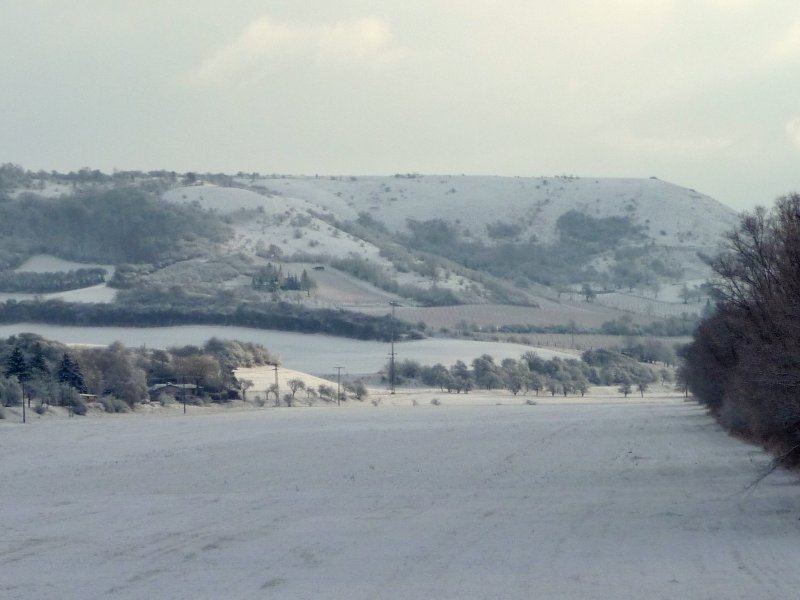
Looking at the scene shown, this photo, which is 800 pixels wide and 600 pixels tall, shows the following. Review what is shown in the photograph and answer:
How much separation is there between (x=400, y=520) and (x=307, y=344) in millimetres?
72505

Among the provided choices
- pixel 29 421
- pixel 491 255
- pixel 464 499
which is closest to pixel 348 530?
pixel 464 499

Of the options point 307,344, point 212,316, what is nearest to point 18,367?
point 307,344

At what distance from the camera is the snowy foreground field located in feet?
41.1

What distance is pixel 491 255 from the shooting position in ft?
557

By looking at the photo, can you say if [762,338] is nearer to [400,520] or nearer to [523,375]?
[400,520]

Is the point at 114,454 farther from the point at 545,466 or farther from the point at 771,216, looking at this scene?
the point at 771,216

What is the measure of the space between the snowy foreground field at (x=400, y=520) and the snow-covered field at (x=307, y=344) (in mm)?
48200

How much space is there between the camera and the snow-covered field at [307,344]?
81.2m

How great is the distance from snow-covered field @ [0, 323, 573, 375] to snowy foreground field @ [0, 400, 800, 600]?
4820 cm

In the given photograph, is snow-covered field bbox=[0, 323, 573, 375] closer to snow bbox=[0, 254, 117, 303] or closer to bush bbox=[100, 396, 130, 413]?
snow bbox=[0, 254, 117, 303]

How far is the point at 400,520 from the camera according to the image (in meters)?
16.9

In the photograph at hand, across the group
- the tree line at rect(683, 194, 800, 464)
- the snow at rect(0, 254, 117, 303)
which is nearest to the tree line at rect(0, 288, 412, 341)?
the snow at rect(0, 254, 117, 303)

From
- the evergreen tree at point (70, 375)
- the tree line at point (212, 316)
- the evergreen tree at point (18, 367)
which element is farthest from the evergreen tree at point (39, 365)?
the tree line at point (212, 316)

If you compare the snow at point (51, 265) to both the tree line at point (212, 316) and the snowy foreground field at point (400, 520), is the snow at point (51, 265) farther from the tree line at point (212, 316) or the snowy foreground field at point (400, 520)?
the snowy foreground field at point (400, 520)
